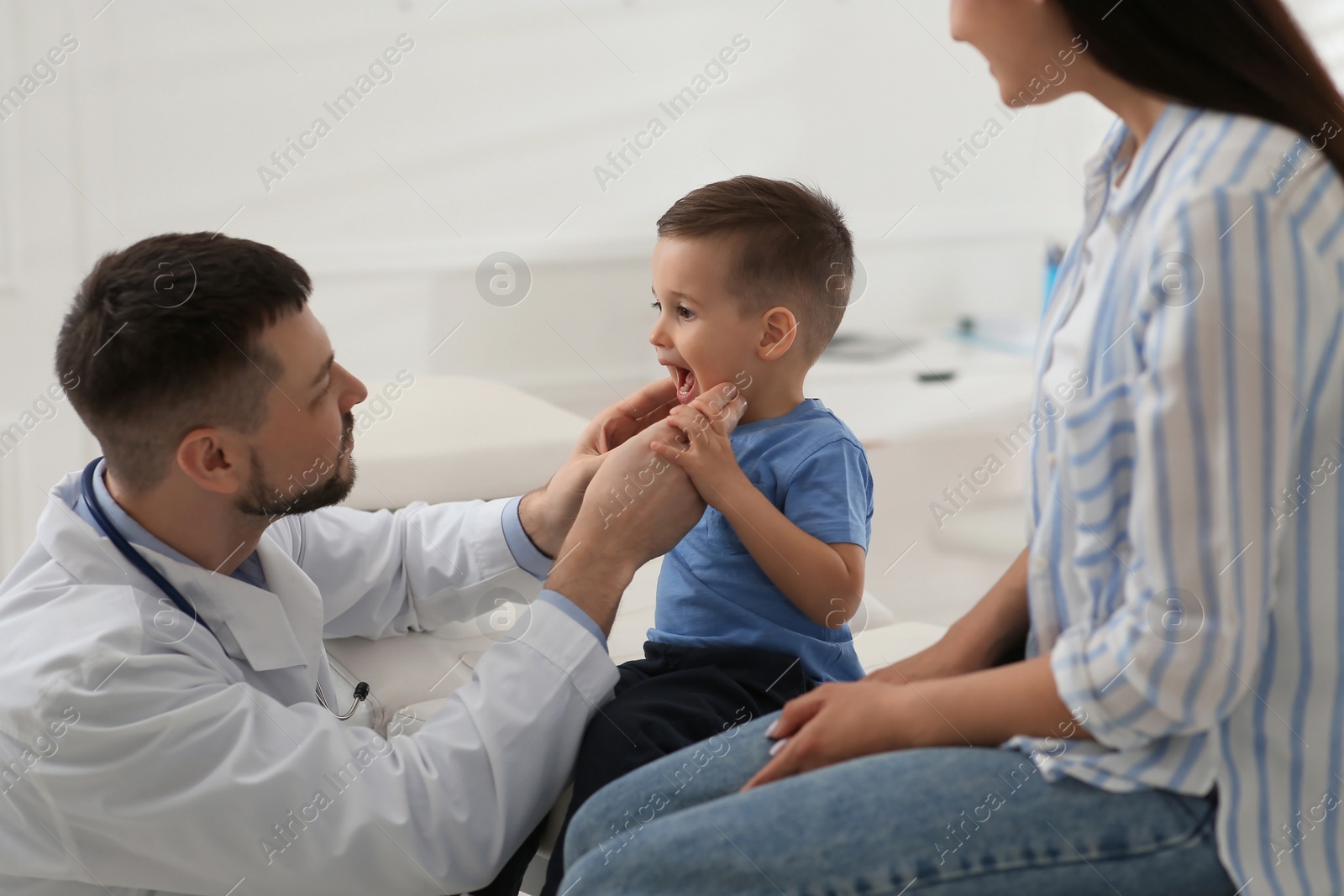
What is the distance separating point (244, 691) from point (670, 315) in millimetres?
653

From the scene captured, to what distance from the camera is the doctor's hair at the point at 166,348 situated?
48.9 inches

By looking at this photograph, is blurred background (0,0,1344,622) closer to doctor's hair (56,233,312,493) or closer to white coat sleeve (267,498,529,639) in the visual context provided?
white coat sleeve (267,498,529,639)

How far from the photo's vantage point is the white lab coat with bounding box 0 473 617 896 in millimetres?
1134

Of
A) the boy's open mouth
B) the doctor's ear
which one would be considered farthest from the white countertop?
the doctor's ear

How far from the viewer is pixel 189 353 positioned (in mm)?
1252

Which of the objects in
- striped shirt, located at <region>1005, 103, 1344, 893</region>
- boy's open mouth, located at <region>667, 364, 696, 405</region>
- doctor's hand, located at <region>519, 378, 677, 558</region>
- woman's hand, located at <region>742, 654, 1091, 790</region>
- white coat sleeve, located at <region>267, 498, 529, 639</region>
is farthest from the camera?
white coat sleeve, located at <region>267, 498, 529, 639</region>

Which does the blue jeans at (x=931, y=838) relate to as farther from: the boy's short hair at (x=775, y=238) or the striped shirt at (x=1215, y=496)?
the boy's short hair at (x=775, y=238)

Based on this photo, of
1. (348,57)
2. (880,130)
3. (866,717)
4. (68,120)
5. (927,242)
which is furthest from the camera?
(927,242)

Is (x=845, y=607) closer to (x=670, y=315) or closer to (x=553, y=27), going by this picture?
(x=670, y=315)

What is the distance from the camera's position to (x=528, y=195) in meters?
3.35

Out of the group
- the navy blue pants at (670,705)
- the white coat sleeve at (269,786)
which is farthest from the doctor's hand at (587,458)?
the white coat sleeve at (269,786)

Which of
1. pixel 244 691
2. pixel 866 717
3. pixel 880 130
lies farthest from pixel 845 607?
pixel 880 130

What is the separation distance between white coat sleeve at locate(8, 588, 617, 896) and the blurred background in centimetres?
103

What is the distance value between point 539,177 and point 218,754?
8.07 ft
